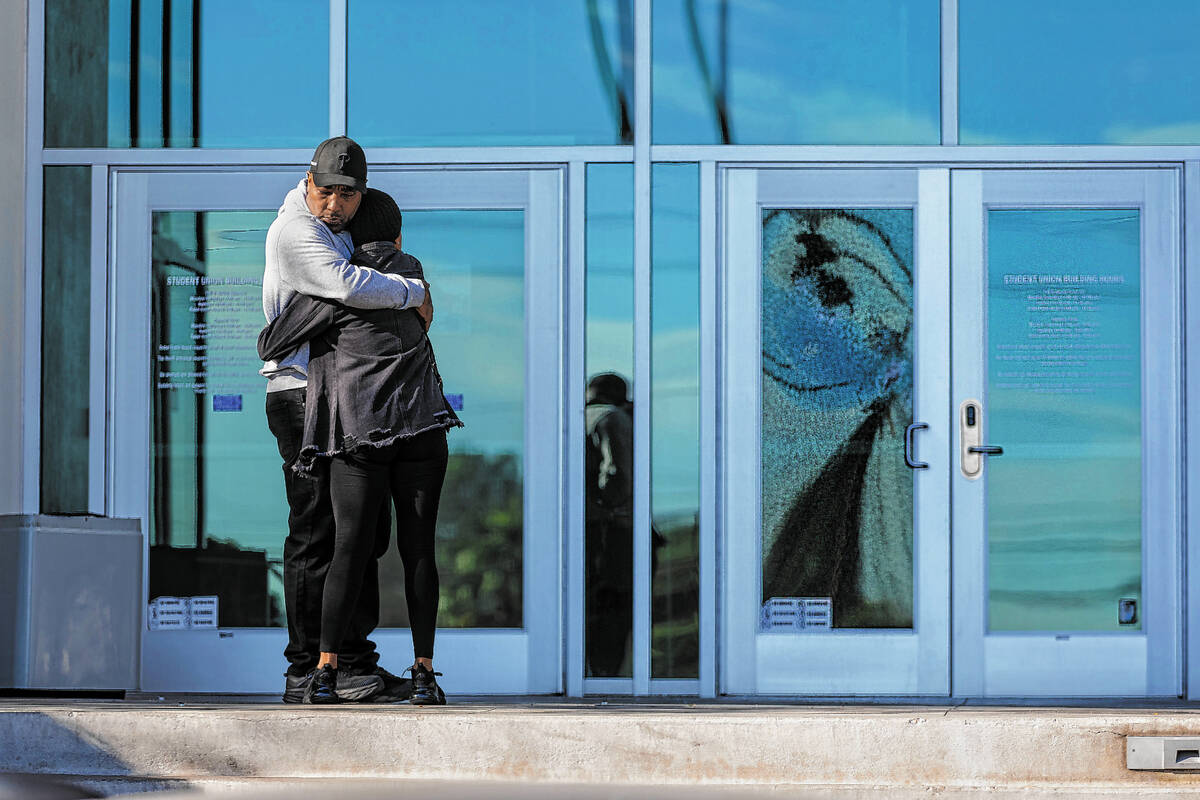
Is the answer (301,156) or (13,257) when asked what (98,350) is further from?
(301,156)

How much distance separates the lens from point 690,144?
6859 millimetres

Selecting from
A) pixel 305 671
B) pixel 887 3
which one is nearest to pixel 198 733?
pixel 305 671

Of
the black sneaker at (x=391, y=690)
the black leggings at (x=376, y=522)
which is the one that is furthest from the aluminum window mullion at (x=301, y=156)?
the black sneaker at (x=391, y=690)

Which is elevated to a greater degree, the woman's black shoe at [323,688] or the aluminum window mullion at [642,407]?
the aluminum window mullion at [642,407]

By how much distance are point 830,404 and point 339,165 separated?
2.69m

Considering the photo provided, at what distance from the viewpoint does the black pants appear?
17.2ft

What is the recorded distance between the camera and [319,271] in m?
4.91

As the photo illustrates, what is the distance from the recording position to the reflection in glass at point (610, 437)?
679 cm

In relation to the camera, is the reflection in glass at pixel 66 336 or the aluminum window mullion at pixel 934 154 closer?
the aluminum window mullion at pixel 934 154

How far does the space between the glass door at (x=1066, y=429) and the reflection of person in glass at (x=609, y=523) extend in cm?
137

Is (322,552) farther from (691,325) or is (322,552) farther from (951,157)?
(951,157)

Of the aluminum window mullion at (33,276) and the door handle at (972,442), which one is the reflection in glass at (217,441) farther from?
the door handle at (972,442)

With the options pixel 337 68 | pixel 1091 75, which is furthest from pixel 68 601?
pixel 1091 75

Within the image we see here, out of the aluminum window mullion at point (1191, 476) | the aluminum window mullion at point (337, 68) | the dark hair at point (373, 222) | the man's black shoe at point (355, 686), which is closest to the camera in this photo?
the man's black shoe at point (355, 686)
